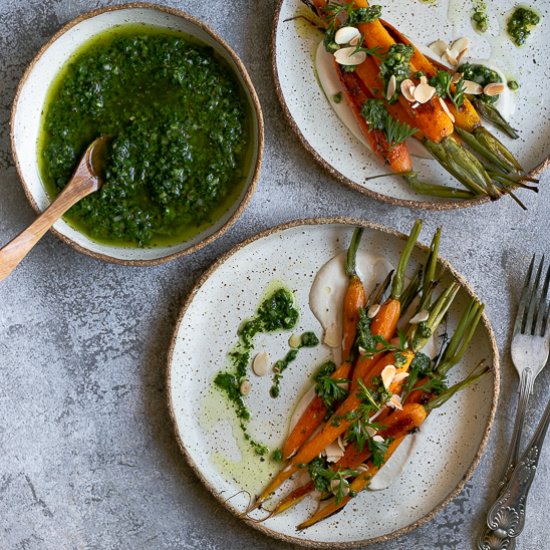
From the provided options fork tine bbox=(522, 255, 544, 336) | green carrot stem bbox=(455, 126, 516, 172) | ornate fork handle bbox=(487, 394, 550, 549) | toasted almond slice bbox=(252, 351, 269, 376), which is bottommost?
ornate fork handle bbox=(487, 394, 550, 549)

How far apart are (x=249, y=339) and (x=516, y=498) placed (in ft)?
2.81

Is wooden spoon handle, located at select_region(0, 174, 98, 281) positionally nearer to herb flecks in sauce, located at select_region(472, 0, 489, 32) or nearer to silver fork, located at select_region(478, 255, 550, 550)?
herb flecks in sauce, located at select_region(472, 0, 489, 32)

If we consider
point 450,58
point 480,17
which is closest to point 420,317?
point 450,58

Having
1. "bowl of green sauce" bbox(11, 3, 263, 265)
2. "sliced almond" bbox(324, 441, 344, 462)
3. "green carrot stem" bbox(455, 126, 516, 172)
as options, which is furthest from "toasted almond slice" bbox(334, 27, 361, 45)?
"sliced almond" bbox(324, 441, 344, 462)

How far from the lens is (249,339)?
6.07ft

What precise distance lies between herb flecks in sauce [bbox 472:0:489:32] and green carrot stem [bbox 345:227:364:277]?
62 cm

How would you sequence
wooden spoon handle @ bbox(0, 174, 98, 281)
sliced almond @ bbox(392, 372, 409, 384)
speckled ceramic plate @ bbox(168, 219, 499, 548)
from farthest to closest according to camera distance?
1. speckled ceramic plate @ bbox(168, 219, 499, 548)
2. sliced almond @ bbox(392, 372, 409, 384)
3. wooden spoon handle @ bbox(0, 174, 98, 281)

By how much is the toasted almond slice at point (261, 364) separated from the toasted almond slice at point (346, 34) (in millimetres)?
832

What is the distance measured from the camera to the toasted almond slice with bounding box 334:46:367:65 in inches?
68.6

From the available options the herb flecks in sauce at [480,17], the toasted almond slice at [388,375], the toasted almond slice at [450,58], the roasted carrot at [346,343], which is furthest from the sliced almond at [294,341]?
the herb flecks in sauce at [480,17]

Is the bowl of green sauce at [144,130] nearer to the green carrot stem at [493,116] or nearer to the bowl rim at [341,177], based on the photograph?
the bowl rim at [341,177]

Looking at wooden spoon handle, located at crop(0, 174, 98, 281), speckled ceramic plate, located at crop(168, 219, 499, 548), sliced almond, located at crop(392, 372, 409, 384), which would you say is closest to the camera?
wooden spoon handle, located at crop(0, 174, 98, 281)

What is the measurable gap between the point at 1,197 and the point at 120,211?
1.20ft

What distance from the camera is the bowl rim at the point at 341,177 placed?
178 centimetres
